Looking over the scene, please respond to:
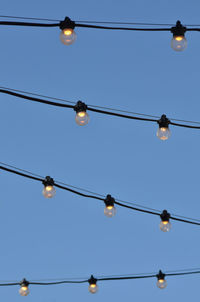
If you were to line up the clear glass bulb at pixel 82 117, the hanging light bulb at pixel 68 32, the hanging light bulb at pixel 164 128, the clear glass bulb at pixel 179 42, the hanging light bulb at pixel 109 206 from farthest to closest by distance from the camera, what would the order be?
the hanging light bulb at pixel 109 206 → the hanging light bulb at pixel 164 128 → the clear glass bulb at pixel 82 117 → the clear glass bulb at pixel 179 42 → the hanging light bulb at pixel 68 32

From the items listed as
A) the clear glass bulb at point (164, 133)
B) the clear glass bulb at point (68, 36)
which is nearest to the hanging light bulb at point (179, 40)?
the clear glass bulb at point (68, 36)

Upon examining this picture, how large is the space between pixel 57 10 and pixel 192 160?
9.43 meters

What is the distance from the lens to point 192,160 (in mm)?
24359

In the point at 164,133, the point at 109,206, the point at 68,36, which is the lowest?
the point at 109,206

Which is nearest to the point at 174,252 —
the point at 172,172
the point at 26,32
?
the point at 172,172

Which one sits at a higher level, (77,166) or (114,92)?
(77,166)

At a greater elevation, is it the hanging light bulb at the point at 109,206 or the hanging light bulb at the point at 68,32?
the hanging light bulb at the point at 68,32

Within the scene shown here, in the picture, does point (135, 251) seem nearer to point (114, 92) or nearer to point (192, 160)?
point (192, 160)

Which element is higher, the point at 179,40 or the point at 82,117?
the point at 179,40

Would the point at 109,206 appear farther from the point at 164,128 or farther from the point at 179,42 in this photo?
the point at 179,42

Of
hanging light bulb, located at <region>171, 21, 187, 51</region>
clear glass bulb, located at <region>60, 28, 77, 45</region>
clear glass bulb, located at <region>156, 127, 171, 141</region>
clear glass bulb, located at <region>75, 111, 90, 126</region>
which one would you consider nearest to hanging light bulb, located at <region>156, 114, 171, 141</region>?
clear glass bulb, located at <region>156, 127, 171, 141</region>

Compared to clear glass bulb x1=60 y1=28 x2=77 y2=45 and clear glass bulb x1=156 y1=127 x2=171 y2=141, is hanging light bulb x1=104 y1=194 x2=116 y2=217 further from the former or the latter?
clear glass bulb x1=60 y1=28 x2=77 y2=45

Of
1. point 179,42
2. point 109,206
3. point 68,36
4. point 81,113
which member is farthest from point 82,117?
point 109,206

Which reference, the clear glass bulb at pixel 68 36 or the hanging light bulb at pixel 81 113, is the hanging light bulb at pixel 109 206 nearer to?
the hanging light bulb at pixel 81 113
